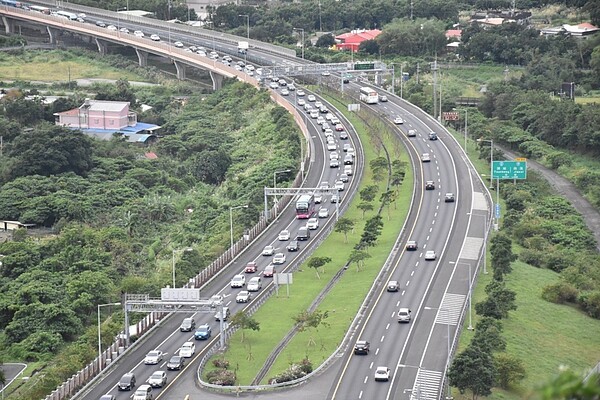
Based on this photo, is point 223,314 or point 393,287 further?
point 393,287


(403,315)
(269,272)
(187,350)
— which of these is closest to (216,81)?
(269,272)

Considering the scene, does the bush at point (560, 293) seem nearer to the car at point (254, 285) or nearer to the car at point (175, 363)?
the car at point (254, 285)

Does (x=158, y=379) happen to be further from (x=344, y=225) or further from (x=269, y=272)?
(x=344, y=225)

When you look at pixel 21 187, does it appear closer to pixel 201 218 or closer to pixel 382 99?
pixel 201 218

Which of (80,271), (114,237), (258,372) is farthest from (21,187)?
(258,372)

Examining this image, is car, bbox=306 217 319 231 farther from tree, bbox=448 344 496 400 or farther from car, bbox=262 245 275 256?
tree, bbox=448 344 496 400

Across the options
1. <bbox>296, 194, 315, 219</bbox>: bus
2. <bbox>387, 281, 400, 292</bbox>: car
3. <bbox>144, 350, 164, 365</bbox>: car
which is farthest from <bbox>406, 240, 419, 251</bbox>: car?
<bbox>144, 350, 164, 365</bbox>: car

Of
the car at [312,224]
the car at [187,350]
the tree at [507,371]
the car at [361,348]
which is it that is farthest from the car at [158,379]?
the car at [312,224]
